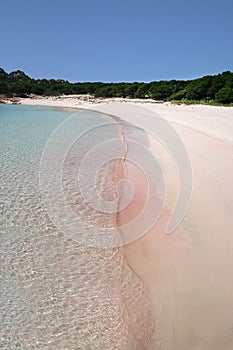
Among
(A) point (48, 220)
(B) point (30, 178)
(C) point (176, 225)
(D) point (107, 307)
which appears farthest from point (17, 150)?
(D) point (107, 307)

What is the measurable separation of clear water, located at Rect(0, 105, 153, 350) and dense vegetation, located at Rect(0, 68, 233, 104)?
1219 inches

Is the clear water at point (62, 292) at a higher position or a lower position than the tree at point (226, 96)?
higher

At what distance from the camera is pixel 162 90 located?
5012cm

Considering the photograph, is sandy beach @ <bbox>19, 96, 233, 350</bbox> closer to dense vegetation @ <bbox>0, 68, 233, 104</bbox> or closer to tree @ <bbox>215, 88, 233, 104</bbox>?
tree @ <bbox>215, 88, 233, 104</bbox>

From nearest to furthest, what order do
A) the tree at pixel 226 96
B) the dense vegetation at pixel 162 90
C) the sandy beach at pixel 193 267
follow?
the sandy beach at pixel 193 267, the tree at pixel 226 96, the dense vegetation at pixel 162 90

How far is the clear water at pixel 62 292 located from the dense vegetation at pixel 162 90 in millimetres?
30967

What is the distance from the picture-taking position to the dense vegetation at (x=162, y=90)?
121 ft

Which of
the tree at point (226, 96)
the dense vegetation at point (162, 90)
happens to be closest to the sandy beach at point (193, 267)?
the tree at point (226, 96)

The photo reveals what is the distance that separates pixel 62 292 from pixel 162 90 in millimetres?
49379

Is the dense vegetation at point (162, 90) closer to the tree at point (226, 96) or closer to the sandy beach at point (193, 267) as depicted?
the tree at point (226, 96)

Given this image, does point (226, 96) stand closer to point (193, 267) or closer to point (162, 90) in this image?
point (162, 90)

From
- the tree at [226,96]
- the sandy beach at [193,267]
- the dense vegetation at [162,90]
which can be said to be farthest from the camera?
the dense vegetation at [162,90]

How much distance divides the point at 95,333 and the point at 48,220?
2.64 metres

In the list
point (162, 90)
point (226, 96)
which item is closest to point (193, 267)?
point (226, 96)
